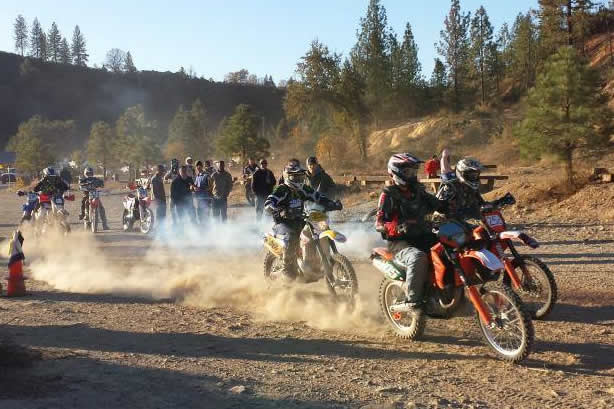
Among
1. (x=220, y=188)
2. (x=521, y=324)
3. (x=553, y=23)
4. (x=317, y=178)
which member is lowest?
(x=521, y=324)

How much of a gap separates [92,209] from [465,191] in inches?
565

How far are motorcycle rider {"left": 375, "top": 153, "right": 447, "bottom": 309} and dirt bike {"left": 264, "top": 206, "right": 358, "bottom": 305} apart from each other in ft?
3.65

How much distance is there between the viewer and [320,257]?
8078mm

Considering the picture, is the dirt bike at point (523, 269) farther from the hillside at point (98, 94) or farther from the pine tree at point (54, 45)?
the pine tree at point (54, 45)

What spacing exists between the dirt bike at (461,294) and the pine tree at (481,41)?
60747 millimetres

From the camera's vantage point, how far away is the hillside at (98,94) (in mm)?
142500

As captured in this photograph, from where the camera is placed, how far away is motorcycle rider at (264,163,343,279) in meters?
8.54

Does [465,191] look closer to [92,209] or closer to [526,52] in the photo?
[92,209]

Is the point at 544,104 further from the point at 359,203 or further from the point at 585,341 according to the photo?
the point at 585,341

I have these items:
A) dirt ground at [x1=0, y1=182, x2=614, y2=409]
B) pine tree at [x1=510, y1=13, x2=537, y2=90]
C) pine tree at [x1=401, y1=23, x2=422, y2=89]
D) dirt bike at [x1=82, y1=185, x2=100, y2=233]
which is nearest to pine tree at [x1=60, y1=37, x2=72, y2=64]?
pine tree at [x1=401, y1=23, x2=422, y2=89]

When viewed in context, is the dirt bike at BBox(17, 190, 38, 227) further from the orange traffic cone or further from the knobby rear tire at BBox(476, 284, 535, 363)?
the knobby rear tire at BBox(476, 284, 535, 363)

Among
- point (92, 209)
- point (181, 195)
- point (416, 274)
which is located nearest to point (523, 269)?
point (416, 274)

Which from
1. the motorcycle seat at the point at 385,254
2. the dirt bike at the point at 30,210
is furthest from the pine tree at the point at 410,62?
the motorcycle seat at the point at 385,254

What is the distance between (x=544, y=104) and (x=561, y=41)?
106 ft
